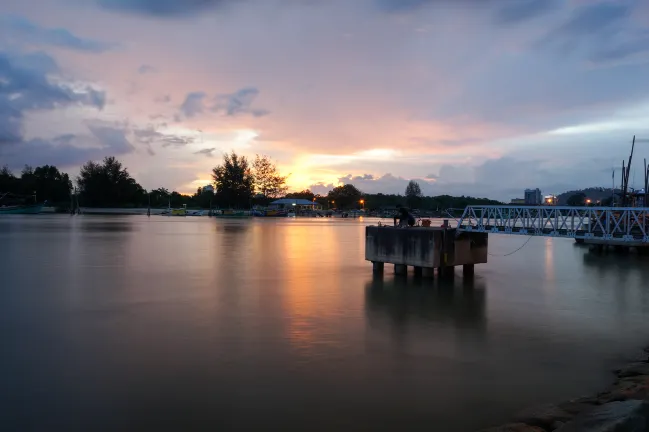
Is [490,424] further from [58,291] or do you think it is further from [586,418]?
[58,291]

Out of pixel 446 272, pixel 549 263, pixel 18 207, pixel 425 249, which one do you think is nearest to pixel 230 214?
pixel 18 207

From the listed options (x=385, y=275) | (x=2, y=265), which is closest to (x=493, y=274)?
(x=385, y=275)

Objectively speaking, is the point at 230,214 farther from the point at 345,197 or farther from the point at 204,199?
the point at 345,197

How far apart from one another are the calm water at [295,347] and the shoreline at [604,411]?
0.57 m

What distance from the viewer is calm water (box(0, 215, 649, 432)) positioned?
1001 cm

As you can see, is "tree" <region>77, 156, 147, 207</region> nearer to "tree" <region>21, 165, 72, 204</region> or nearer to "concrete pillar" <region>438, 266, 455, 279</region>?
"tree" <region>21, 165, 72, 204</region>

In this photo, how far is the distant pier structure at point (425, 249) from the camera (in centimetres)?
2564

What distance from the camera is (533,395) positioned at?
35.6 feet

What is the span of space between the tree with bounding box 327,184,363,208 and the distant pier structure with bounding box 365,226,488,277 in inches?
6551

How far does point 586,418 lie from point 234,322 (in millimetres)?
11585

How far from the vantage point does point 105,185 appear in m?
156

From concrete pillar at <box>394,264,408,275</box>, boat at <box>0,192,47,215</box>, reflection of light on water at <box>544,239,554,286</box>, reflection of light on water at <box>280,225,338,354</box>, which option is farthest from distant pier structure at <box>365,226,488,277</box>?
boat at <box>0,192,47,215</box>

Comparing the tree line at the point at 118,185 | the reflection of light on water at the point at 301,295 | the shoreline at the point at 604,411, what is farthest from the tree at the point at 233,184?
the shoreline at the point at 604,411

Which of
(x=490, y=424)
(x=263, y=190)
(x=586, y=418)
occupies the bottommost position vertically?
(x=490, y=424)
